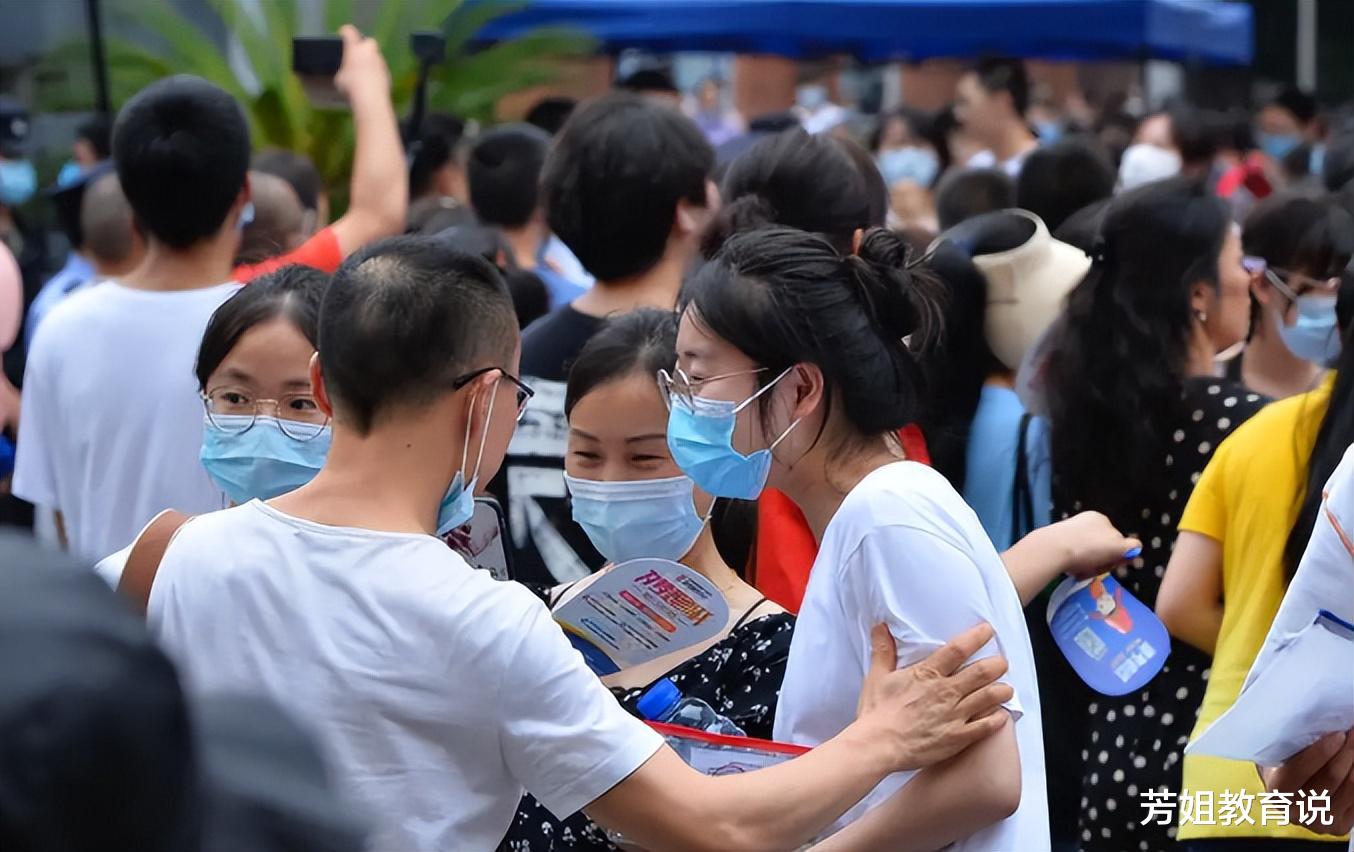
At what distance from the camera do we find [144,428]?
12.1 feet

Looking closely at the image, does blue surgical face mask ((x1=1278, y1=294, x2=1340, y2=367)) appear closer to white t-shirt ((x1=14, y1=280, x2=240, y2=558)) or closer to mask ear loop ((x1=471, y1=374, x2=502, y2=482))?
white t-shirt ((x1=14, y1=280, x2=240, y2=558))

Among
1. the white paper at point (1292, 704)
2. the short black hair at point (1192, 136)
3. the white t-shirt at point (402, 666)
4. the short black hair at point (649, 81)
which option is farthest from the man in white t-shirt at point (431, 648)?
the short black hair at point (1192, 136)

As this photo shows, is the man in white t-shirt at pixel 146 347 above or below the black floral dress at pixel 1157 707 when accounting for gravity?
above

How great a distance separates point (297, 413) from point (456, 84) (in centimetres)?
884

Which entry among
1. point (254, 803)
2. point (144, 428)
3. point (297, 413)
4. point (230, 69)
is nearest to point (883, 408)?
point (297, 413)

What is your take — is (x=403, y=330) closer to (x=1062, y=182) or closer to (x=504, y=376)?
(x=504, y=376)

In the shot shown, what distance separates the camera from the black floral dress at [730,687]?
2.58 m

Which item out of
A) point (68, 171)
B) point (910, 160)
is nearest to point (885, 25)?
point (910, 160)

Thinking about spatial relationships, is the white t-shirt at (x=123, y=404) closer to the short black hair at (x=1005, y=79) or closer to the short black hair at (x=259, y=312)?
the short black hair at (x=259, y=312)

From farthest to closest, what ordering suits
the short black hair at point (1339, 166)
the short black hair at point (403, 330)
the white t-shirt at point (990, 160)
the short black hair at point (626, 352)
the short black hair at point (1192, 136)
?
the short black hair at point (1192, 136), the white t-shirt at point (990, 160), the short black hair at point (1339, 166), the short black hair at point (626, 352), the short black hair at point (403, 330)

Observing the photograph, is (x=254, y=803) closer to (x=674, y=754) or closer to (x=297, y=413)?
(x=674, y=754)

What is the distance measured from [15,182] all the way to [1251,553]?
6902 millimetres

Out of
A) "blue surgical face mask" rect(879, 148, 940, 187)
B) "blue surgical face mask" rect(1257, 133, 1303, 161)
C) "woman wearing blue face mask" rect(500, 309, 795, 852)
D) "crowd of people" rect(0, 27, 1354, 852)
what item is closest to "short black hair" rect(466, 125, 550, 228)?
"crowd of people" rect(0, 27, 1354, 852)

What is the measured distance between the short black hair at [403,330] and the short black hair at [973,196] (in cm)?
384
